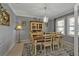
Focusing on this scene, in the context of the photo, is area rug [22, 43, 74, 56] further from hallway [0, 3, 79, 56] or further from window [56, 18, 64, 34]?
window [56, 18, 64, 34]

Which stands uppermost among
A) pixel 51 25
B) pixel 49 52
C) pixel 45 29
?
pixel 51 25

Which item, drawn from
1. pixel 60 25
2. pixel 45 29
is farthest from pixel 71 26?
pixel 45 29

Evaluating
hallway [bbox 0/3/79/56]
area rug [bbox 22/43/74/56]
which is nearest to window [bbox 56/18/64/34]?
hallway [bbox 0/3/79/56]

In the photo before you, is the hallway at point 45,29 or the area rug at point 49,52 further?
the hallway at point 45,29

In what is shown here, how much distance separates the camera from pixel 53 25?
8.14 ft

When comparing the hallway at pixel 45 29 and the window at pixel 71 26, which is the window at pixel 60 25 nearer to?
the hallway at pixel 45 29

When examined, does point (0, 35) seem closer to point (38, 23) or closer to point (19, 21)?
point (19, 21)

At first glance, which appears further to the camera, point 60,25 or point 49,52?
point 60,25

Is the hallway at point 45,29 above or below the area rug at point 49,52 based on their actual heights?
above

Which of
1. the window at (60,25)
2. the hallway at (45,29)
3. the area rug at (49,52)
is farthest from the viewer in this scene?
the window at (60,25)

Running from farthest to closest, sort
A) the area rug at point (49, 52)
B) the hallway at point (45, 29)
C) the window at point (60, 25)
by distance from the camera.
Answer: the window at point (60, 25)
the hallway at point (45, 29)
the area rug at point (49, 52)

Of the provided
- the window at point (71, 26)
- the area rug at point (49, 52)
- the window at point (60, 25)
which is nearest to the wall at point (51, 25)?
the window at point (60, 25)

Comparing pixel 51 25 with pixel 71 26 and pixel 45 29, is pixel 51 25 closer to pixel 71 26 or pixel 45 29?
pixel 45 29

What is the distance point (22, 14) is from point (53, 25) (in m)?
0.86
